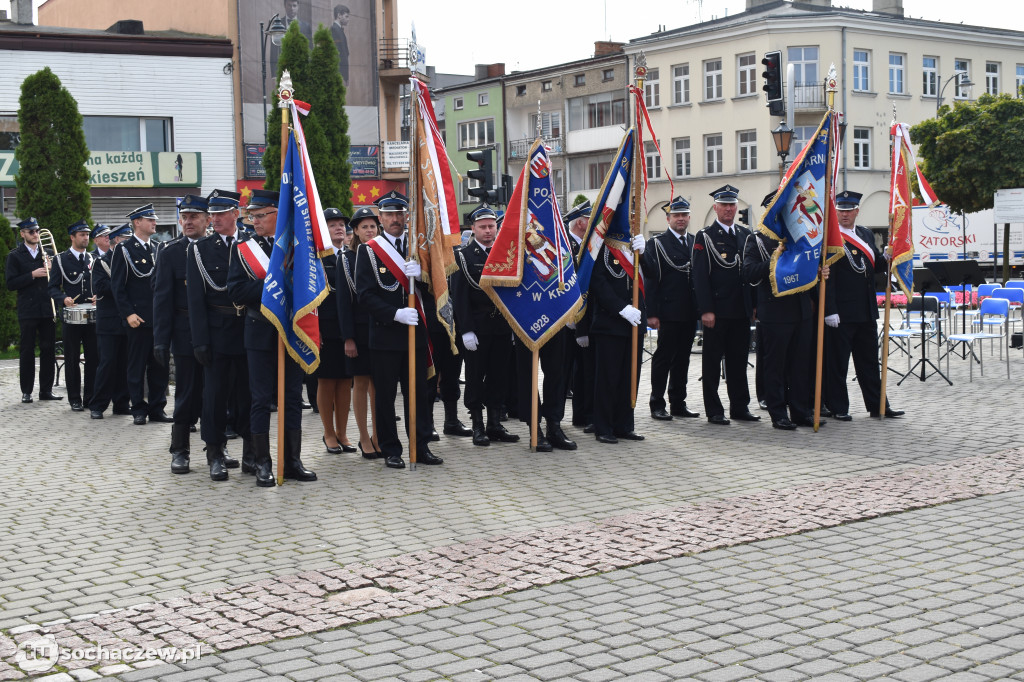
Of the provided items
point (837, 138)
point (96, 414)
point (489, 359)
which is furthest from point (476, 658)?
point (96, 414)

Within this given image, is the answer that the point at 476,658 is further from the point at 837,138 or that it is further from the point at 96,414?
the point at 96,414

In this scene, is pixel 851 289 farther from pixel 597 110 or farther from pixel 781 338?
pixel 597 110

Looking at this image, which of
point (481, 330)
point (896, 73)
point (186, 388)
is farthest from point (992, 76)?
point (186, 388)

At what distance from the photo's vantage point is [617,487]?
8.37 metres

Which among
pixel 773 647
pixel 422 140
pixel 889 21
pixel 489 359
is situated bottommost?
pixel 773 647

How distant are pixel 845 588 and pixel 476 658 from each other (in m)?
1.99

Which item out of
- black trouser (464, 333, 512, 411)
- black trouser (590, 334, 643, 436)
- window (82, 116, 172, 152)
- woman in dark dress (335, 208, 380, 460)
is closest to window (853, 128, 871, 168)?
window (82, 116, 172, 152)

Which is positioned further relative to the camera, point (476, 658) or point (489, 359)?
point (489, 359)

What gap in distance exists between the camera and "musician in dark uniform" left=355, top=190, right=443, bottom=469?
30.7 ft

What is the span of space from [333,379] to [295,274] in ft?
5.93

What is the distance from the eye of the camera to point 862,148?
49.3m

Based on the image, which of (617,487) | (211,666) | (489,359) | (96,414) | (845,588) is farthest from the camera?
(96,414)

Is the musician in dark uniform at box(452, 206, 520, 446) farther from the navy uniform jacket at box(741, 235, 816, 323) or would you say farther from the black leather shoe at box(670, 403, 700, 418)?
the navy uniform jacket at box(741, 235, 816, 323)

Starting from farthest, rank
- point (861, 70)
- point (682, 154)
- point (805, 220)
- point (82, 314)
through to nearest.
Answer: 1. point (682, 154)
2. point (861, 70)
3. point (82, 314)
4. point (805, 220)
